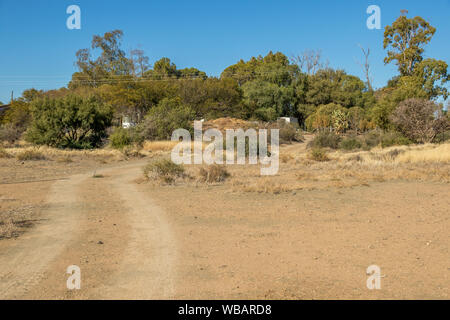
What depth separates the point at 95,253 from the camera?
6.50m

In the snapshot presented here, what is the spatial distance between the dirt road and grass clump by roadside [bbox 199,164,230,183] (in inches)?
163

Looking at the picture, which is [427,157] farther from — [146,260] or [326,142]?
[146,260]

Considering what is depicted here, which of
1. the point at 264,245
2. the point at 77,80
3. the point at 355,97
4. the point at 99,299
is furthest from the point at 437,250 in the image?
the point at 77,80

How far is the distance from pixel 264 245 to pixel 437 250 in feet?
9.43

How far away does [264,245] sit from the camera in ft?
23.1

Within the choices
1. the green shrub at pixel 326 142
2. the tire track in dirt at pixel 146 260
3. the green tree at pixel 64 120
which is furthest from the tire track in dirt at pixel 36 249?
the green shrub at pixel 326 142

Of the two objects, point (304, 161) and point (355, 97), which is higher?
point (355, 97)

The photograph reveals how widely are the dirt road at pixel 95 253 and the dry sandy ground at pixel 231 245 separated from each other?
2 cm

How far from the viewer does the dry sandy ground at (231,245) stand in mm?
4984

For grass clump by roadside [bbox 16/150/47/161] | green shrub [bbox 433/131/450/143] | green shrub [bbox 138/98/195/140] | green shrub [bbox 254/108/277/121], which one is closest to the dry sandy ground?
grass clump by roadside [bbox 16/150/47/161]
